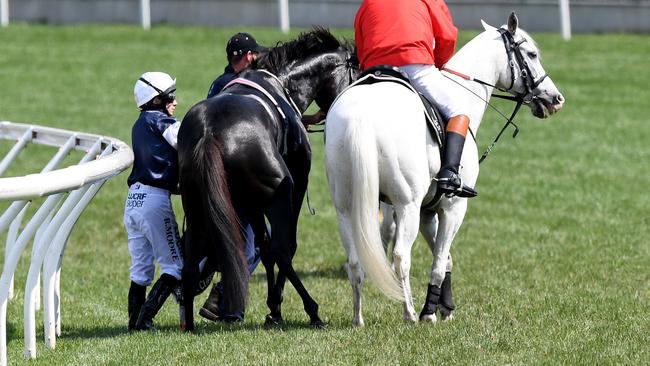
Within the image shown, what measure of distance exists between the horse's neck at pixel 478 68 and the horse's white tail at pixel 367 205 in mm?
1304

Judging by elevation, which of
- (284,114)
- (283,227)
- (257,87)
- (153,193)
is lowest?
(283,227)

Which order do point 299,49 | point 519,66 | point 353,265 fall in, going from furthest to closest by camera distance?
point 519,66
point 299,49
point 353,265

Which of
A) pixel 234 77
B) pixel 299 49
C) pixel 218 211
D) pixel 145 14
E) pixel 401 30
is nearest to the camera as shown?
pixel 218 211

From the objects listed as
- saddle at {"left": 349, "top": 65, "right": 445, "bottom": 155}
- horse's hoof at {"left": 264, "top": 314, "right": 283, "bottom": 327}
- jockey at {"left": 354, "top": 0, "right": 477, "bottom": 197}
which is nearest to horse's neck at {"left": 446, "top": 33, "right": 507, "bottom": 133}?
jockey at {"left": 354, "top": 0, "right": 477, "bottom": 197}

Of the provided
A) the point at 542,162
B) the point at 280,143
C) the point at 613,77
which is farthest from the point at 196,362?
the point at 613,77

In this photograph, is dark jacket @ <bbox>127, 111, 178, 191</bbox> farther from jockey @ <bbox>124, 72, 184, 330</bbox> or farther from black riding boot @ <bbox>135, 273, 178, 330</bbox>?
black riding boot @ <bbox>135, 273, 178, 330</bbox>

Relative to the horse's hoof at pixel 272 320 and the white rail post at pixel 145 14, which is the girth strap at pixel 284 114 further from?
the white rail post at pixel 145 14

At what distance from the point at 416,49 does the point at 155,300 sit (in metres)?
2.27

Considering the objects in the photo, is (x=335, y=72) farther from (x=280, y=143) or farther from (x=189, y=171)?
(x=189, y=171)

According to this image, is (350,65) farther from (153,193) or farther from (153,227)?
(153,227)

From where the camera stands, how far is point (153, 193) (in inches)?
287

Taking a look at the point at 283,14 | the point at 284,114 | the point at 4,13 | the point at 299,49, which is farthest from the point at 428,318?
the point at 4,13

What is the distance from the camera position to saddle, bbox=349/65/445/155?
23.8ft

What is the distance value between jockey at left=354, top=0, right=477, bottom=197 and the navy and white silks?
4.58ft
